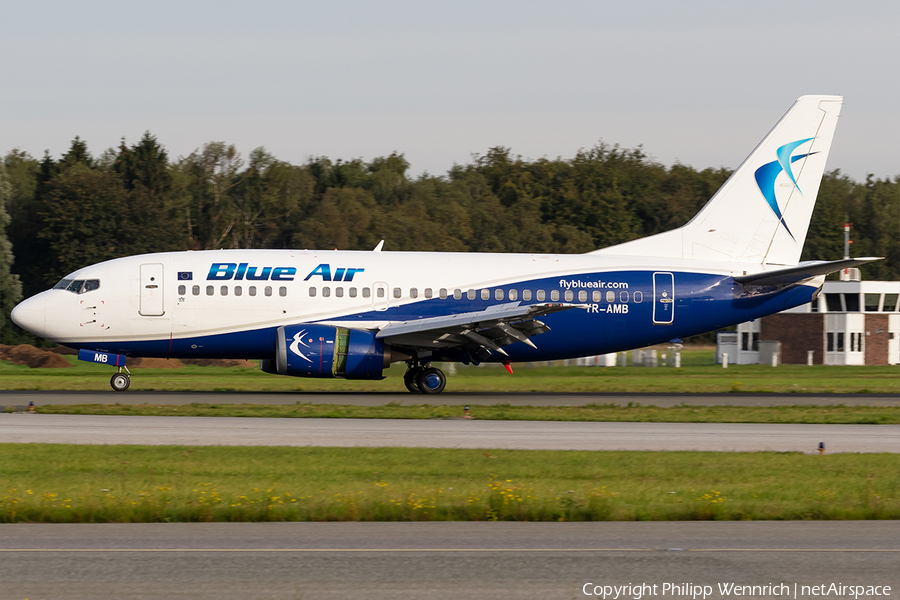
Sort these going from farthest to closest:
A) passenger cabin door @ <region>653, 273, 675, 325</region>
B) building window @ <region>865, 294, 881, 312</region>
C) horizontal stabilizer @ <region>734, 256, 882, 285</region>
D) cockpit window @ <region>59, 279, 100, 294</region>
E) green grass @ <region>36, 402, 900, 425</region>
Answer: building window @ <region>865, 294, 881, 312</region> < passenger cabin door @ <region>653, 273, 675, 325</region> < horizontal stabilizer @ <region>734, 256, 882, 285</region> < cockpit window @ <region>59, 279, 100, 294</region> < green grass @ <region>36, 402, 900, 425</region>

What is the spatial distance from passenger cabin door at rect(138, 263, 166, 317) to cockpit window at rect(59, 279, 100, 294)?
4.57 ft

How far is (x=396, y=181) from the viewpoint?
9475 centimetres

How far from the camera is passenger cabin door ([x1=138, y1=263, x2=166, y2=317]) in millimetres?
28812

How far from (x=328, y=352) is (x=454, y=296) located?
4.42 metres

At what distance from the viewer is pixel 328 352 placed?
27.7m

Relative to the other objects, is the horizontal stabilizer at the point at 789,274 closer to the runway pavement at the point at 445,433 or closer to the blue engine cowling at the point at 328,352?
the runway pavement at the point at 445,433

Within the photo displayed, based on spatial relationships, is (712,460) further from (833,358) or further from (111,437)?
(833,358)

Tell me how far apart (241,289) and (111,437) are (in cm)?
1058

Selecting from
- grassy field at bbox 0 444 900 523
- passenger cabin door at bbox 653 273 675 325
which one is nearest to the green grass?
passenger cabin door at bbox 653 273 675 325

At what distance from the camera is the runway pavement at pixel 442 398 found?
2627 centimetres
